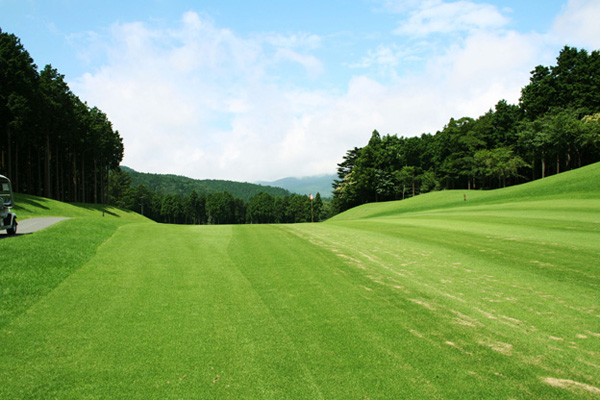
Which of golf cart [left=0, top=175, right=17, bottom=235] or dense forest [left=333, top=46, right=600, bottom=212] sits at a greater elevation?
dense forest [left=333, top=46, right=600, bottom=212]

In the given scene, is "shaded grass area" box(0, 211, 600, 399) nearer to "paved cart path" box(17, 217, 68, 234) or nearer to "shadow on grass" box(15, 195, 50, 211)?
"paved cart path" box(17, 217, 68, 234)

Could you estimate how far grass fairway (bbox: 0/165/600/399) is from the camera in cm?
407

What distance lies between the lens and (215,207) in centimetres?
12744

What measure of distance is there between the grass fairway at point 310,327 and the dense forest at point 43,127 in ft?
122

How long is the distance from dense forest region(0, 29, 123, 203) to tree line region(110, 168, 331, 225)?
44.7 metres

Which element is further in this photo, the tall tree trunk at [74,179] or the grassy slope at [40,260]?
the tall tree trunk at [74,179]

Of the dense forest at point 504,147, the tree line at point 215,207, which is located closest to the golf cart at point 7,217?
the dense forest at point 504,147

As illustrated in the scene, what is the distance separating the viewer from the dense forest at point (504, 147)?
53406 mm

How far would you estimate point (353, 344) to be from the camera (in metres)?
5.05

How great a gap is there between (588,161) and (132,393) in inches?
2919

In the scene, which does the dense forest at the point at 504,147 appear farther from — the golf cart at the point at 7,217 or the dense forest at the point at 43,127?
the golf cart at the point at 7,217

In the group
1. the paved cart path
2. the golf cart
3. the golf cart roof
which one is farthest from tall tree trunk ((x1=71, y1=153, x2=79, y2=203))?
the golf cart

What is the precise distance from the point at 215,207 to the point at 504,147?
9769cm

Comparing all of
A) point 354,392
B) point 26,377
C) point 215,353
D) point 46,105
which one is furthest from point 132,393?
point 46,105
